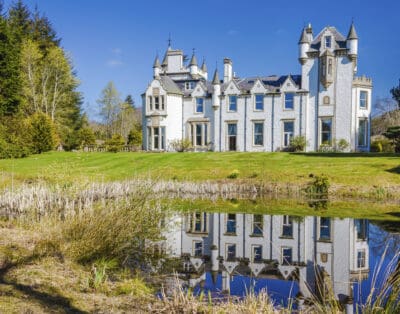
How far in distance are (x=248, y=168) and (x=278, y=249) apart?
51.8ft

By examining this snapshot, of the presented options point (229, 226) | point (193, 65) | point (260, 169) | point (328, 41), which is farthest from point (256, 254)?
point (193, 65)

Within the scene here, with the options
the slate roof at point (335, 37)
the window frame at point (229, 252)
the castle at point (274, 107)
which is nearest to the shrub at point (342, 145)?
the castle at point (274, 107)

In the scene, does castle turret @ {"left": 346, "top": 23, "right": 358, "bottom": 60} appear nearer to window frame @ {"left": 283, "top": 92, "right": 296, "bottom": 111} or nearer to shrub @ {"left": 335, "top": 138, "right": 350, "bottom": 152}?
window frame @ {"left": 283, "top": 92, "right": 296, "bottom": 111}

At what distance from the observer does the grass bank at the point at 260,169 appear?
22547 millimetres

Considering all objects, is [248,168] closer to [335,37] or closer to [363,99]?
[363,99]

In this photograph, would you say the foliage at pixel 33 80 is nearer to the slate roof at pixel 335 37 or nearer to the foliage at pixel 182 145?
the foliage at pixel 182 145

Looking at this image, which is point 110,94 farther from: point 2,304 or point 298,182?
point 2,304

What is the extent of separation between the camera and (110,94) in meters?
70.4

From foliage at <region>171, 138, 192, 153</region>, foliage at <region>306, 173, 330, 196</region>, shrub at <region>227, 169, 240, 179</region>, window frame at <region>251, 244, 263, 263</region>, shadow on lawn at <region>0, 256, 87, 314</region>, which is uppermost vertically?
foliage at <region>171, 138, 192, 153</region>

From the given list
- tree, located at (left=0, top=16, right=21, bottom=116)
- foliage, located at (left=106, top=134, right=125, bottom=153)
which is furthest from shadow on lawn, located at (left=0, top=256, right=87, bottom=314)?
tree, located at (left=0, top=16, right=21, bottom=116)

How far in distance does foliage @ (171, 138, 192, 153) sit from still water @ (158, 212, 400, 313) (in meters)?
24.3

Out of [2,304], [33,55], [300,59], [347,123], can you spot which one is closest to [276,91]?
[300,59]

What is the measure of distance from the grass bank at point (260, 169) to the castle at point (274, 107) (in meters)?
6.58

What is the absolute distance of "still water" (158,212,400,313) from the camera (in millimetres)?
7668
